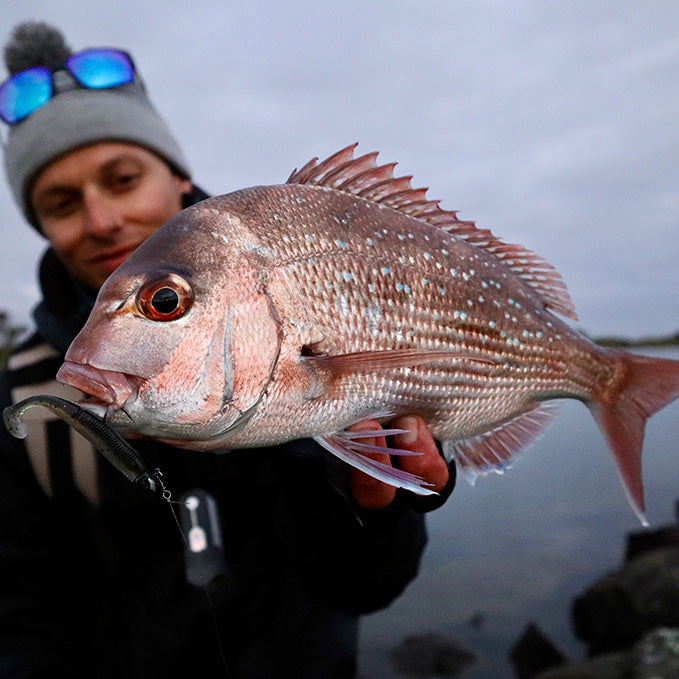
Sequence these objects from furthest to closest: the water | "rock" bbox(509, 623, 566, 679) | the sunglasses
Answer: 1. the water
2. "rock" bbox(509, 623, 566, 679)
3. the sunglasses

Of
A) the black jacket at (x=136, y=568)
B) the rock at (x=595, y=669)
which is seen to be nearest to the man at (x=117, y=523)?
the black jacket at (x=136, y=568)

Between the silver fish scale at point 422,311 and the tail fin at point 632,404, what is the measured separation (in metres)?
0.09

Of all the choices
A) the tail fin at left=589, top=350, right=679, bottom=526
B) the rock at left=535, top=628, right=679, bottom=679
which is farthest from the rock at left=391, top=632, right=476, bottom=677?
the tail fin at left=589, top=350, right=679, bottom=526

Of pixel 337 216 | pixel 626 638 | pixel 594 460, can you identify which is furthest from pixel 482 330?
pixel 594 460

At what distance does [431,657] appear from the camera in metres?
6.48

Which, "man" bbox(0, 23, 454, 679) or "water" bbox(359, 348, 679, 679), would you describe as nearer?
"man" bbox(0, 23, 454, 679)

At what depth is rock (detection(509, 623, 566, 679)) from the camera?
5.99 meters

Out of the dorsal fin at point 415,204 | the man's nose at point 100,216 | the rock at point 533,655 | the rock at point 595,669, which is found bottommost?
the rock at point 533,655

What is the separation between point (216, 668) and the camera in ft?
8.10

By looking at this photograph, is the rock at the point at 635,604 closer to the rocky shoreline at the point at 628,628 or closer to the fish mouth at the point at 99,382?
the rocky shoreline at the point at 628,628

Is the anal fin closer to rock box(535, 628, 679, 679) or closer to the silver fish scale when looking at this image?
the silver fish scale

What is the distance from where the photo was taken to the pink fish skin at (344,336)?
1.03 meters

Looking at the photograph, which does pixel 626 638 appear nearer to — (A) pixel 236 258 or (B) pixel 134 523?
(B) pixel 134 523

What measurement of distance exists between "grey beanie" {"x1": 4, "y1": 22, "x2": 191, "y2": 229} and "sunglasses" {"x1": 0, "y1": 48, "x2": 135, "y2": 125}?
0.20ft
